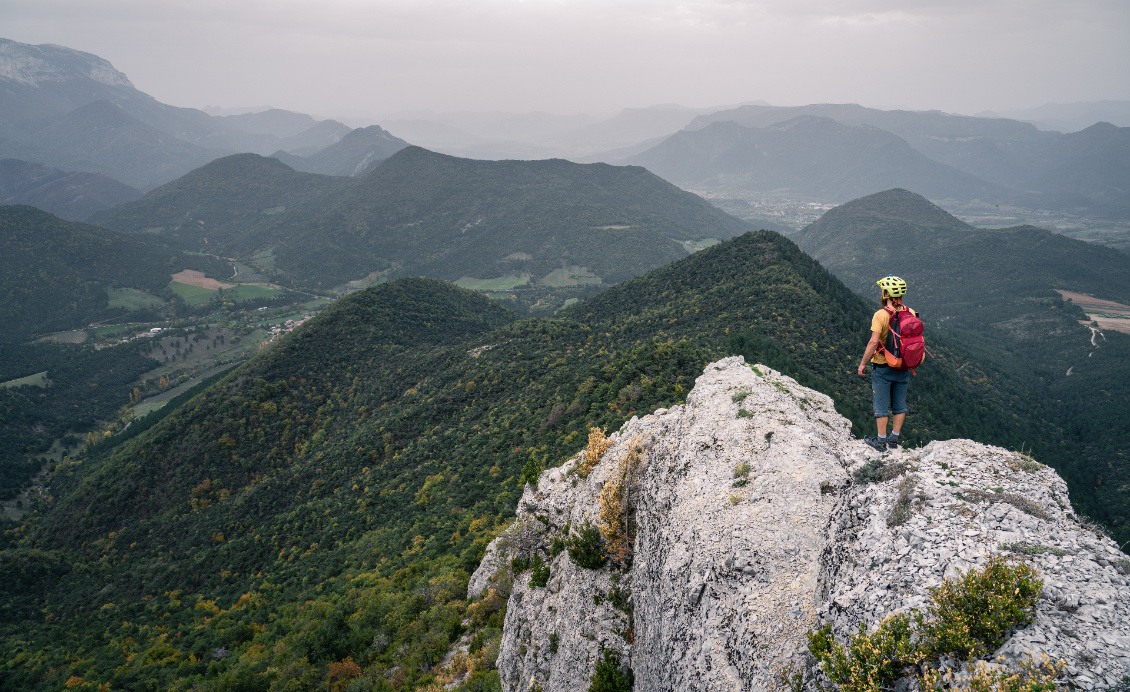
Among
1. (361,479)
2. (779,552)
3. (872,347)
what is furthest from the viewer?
(361,479)

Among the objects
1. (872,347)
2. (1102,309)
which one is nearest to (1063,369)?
(1102,309)

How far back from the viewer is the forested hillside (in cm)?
4247

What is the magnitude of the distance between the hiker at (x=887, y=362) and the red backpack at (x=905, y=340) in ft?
0.10

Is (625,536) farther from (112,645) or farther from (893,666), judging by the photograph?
(112,645)

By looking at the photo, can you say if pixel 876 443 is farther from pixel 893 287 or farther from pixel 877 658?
pixel 877 658

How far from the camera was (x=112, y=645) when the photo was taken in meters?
54.1

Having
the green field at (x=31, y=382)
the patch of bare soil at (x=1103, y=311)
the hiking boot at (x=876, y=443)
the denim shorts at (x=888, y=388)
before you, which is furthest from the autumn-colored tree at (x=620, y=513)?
the green field at (x=31, y=382)

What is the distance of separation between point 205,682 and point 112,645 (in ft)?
77.5

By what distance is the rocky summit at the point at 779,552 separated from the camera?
8938mm

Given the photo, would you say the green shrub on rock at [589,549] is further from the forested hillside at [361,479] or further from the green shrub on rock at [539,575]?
the forested hillside at [361,479]

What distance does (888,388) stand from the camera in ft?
48.3

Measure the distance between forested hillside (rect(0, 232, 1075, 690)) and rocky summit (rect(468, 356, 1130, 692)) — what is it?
12797 millimetres

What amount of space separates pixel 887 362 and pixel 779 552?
6.52 m

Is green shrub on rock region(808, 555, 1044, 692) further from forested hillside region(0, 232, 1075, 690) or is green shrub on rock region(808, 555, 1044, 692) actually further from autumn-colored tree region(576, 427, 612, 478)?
forested hillside region(0, 232, 1075, 690)
